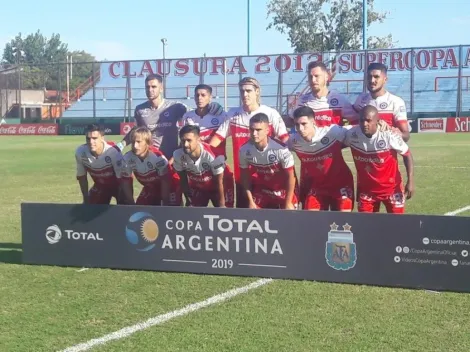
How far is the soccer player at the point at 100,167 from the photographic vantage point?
812 cm

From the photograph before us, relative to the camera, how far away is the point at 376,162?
285 inches

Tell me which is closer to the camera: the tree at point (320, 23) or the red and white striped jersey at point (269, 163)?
the red and white striped jersey at point (269, 163)

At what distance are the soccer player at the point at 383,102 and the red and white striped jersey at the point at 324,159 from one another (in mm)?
587

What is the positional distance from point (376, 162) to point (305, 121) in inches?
32.8

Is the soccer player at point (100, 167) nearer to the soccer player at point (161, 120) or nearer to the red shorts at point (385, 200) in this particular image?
the soccer player at point (161, 120)

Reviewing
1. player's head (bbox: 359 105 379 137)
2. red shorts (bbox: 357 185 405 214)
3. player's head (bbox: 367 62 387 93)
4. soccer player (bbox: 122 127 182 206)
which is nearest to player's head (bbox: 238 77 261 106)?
soccer player (bbox: 122 127 182 206)

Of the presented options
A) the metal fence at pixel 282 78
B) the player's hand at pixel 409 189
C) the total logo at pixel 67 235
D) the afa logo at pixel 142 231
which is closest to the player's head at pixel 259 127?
the afa logo at pixel 142 231

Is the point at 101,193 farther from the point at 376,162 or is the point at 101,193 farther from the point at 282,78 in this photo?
the point at 282,78

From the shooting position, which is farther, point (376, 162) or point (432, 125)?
point (432, 125)

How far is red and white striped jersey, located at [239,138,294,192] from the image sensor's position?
748cm

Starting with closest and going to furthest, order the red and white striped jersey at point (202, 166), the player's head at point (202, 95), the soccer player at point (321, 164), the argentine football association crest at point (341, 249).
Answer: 1. the argentine football association crest at point (341, 249)
2. the soccer player at point (321, 164)
3. the red and white striped jersey at point (202, 166)
4. the player's head at point (202, 95)

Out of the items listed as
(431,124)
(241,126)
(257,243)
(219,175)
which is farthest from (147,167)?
(431,124)

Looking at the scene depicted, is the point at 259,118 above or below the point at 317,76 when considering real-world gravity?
below

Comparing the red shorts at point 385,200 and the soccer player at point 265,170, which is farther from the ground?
the soccer player at point 265,170
